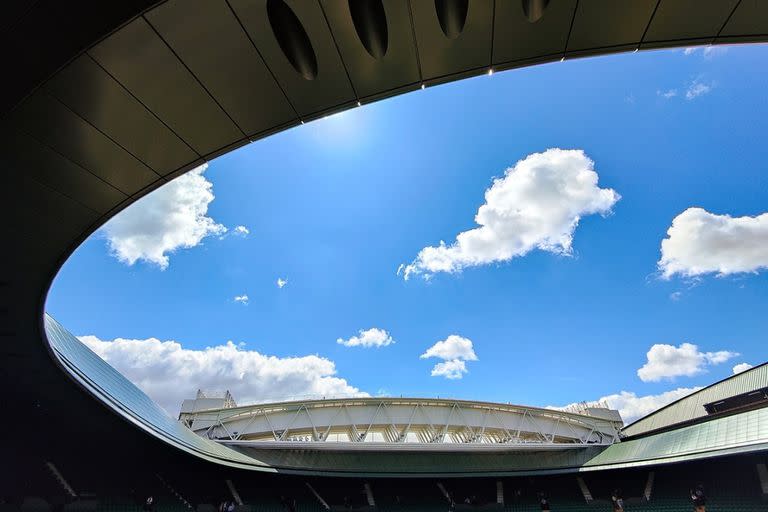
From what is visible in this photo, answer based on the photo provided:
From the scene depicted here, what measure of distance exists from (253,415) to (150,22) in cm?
3358

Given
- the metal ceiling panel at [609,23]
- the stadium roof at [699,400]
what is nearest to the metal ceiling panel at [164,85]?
the metal ceiling panel at [609,23]

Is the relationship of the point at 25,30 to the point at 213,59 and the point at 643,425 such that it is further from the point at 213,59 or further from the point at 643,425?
the point at 643,425

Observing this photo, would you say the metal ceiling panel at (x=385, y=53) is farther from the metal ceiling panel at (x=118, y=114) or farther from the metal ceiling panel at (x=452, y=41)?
the metal ceiling panel at (x=118, y=114)

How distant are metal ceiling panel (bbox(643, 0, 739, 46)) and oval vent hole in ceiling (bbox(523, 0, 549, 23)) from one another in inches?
58.4

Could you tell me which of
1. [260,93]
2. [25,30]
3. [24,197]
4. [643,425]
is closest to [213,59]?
[260,93]

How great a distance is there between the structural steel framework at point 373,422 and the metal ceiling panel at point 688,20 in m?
32.1

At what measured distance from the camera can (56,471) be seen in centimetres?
2348

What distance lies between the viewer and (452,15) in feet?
16.4

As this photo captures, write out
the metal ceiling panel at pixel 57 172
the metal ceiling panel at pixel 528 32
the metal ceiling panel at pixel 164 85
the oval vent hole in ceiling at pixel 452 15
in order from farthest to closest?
the metal ceiling panel at pixel 57 172 < the metal ceiling panel at pixel 528 32 < the oval vent hole in ceiling at pixel 452 15 < the metal ceiling panel at pixel 164 85

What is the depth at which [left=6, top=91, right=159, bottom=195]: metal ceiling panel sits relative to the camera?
5316mm

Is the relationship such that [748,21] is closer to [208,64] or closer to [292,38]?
[292,38]

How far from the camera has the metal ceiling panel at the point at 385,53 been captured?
191 inches

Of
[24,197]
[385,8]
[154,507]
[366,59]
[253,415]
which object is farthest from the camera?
[253,415]

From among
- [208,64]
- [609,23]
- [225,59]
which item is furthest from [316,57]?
[609,23]
